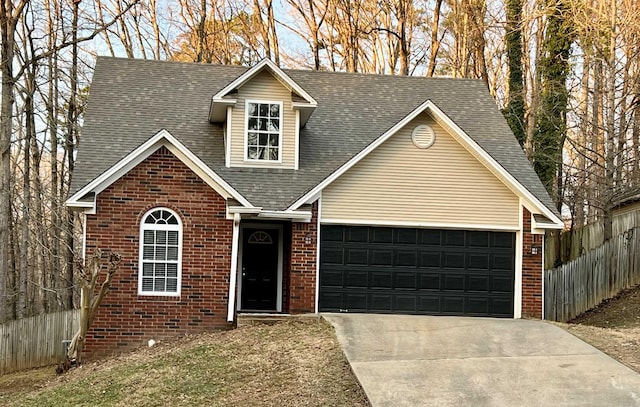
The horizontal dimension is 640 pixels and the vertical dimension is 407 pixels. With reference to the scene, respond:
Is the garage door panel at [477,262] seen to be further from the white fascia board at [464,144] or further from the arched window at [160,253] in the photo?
the arched window at [160,253]

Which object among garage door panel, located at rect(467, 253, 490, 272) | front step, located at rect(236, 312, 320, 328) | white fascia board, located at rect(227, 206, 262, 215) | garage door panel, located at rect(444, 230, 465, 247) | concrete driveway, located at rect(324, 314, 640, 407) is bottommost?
concrete driveway, located at rect(324, 314, 640, 407)

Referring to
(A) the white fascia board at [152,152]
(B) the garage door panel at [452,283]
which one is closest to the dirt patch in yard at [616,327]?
(B) the garage door panel at [452,283]

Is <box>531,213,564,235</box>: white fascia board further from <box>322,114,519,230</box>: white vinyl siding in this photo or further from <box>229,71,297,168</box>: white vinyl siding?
<box>229,71,297,168</box>: white vinyl siding

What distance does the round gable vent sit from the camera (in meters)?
16.6

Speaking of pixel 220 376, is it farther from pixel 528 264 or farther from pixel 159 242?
pixel 528 264

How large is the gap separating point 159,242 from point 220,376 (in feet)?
16.7

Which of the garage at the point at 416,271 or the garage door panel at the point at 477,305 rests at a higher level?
the garage at the point at 416,271

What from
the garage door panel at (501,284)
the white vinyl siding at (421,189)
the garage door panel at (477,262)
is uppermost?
the white vinyl siding at (421,189)

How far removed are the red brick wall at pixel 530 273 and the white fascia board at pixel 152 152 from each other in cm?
641

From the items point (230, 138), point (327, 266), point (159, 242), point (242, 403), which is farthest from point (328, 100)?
point (242, 403)

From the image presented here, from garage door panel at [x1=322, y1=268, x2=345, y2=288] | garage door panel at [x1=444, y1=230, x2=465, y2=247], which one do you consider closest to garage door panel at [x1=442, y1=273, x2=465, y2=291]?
garage door panel at [x1=444, y1=230, x2=465, y2=247]

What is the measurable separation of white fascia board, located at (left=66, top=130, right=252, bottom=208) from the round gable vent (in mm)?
4193

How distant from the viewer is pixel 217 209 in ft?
51.6

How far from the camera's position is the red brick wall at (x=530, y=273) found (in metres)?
16.6
